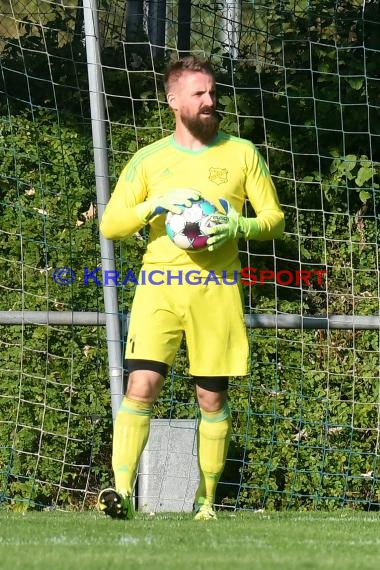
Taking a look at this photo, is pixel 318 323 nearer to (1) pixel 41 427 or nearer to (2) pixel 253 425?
(2) pixel 253 425

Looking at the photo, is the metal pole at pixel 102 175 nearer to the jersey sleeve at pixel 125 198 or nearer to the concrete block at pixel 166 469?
the concrete block at pixel 166 469

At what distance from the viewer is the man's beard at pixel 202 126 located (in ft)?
18.2

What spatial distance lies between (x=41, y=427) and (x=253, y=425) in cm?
125

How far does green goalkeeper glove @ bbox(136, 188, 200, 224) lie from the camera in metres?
5.32

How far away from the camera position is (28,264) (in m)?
7.62

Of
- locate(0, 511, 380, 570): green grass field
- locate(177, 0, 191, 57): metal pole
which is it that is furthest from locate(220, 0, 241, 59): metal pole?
locate(0, 511, 380, 570): green grass field

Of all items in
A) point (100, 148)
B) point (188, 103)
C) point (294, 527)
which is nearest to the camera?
point (294, 527)

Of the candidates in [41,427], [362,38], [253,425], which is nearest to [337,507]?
[253,425]

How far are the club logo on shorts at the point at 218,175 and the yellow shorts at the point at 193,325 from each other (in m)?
0.45

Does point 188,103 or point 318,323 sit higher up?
point 188,103

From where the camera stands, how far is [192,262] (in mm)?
5488

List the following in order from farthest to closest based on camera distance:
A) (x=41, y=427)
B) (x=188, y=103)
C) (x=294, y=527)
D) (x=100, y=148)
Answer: (x=41, y=427)
(x=100, y=148)
(x=188, y=103)
(x=294, y=527)

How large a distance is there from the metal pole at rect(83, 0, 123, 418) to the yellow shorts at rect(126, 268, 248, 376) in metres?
1.32

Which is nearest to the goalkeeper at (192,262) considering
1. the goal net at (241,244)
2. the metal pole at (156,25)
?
the goal net at (241,244)
